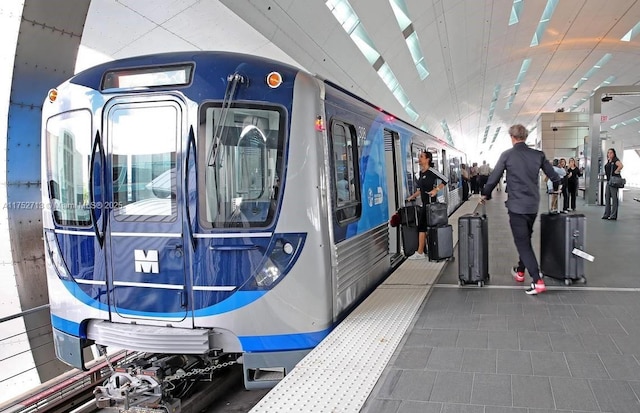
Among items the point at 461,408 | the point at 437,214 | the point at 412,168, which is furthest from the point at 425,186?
the point at 461,408

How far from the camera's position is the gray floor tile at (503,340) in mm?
3717

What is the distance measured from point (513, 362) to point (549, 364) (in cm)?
23

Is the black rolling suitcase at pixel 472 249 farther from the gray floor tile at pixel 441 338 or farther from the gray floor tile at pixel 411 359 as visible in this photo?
the gray floor tile at pixel 411 359

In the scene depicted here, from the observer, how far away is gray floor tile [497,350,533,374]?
10.7ft

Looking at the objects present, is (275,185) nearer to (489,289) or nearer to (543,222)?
→ (489,289)

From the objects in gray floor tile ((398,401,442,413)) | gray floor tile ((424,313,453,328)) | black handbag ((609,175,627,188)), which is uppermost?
black handbag ((609,175,627,188))

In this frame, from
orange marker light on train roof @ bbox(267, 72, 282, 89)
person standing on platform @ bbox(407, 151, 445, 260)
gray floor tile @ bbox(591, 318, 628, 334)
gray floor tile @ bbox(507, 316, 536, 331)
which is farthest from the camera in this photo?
person standing on platform @ bbox(407, 151, 445, 260)

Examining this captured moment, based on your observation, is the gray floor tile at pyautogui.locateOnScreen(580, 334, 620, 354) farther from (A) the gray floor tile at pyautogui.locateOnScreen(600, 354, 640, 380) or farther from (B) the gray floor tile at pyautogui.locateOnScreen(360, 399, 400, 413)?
(B) the gray floor tile at pyautogui.locateOnScreen(360, 399, 400, 413)

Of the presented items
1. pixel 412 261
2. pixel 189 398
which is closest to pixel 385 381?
pixel 189 398

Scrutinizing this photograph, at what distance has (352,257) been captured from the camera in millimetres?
4641

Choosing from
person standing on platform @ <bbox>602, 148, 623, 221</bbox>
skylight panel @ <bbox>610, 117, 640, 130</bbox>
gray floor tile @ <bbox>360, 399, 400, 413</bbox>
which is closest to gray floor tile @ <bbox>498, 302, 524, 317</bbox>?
gray floor tile @ <bbox>360, 399, 400, 413</bbox>

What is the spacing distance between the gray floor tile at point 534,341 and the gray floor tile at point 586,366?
0.66 ft

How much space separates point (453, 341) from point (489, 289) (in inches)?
71.7

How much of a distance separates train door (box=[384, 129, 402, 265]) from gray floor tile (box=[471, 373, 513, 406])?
3351mm
